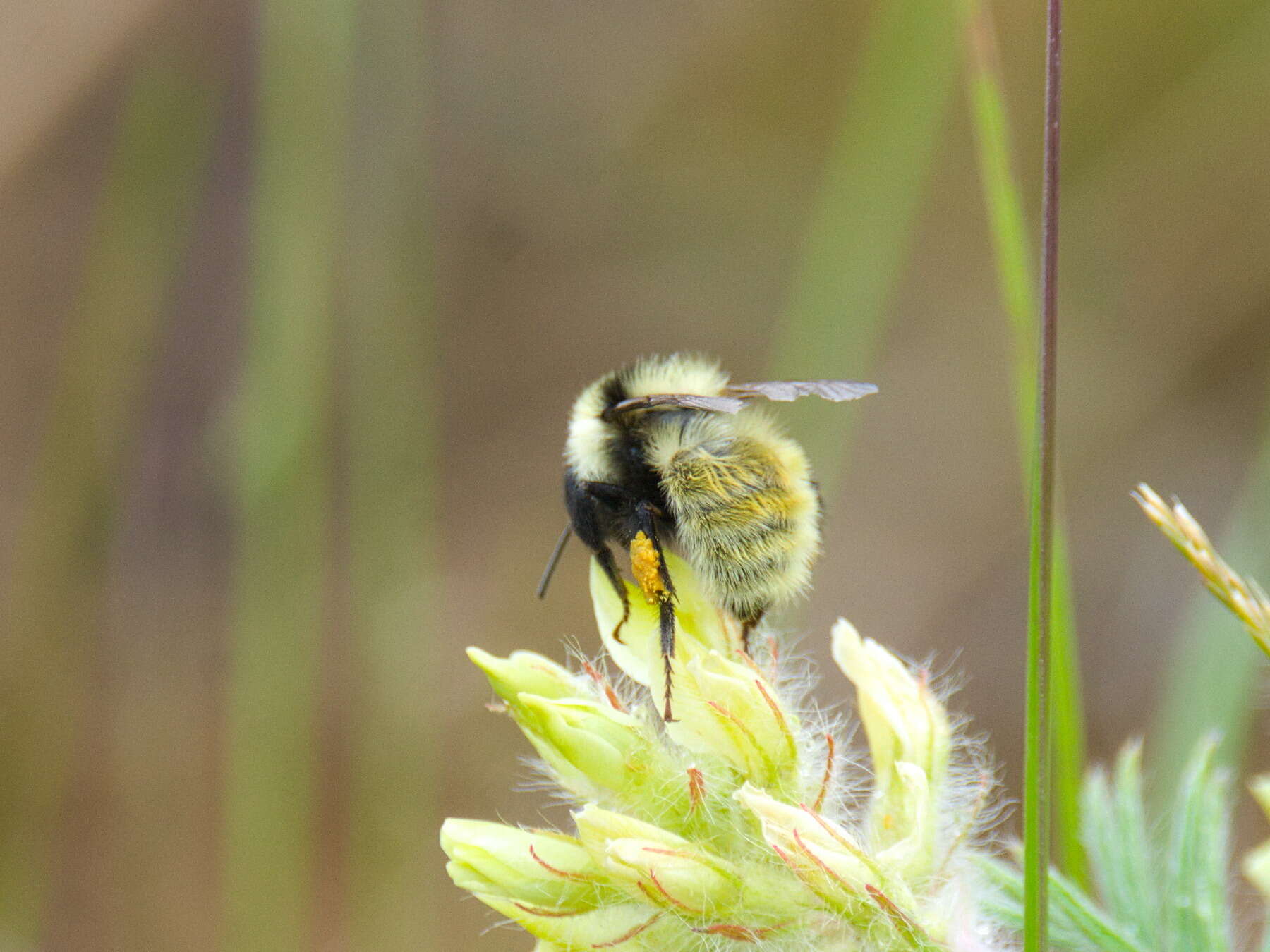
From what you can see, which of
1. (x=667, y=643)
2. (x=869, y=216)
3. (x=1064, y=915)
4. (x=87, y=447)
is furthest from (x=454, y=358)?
(x=1064, y=915)

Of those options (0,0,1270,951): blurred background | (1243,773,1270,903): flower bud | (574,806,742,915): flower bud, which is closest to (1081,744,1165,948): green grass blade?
(1243,773,1270,903): flower bud

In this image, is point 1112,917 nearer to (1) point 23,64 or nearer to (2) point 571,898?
(2) point 571,898

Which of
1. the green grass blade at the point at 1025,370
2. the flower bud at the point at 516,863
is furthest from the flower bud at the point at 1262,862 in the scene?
the flower bud at the point at 516,863

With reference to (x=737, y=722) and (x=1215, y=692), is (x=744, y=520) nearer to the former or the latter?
(x=737, y=722)

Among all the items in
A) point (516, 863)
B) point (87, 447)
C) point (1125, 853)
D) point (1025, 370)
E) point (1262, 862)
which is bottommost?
point (1262, 862)

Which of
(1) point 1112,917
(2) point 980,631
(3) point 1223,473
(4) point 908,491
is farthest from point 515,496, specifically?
(1) point 1112,917

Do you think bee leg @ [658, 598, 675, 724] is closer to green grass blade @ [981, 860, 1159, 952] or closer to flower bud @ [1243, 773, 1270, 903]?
green grass blade @ [981, 860, 1159, 952]
